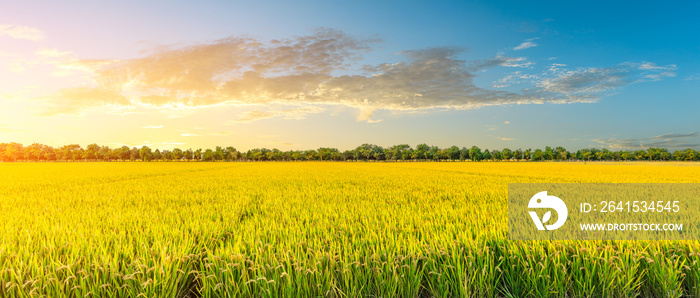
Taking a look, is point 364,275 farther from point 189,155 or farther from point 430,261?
point 189,155

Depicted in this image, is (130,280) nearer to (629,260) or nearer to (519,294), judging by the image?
(519,294)

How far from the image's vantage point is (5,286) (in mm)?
3150

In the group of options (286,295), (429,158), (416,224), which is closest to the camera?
(286,295)

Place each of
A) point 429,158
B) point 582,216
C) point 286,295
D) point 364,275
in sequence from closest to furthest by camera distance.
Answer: point 286,295 → point 364,275 → point 582,216 → point 429,158

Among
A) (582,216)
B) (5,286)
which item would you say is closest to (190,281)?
(5,286)

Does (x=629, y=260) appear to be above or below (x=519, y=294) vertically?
above

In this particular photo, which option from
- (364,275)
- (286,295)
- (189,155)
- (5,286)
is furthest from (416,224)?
(189,155)

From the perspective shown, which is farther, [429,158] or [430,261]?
[429,158]

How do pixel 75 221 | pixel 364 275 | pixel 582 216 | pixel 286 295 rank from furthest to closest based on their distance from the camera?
pixel 582 216, pixel 75 221, pixel 364 275, pixel 286 295

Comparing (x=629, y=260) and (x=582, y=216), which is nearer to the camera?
(x=629, y=260)

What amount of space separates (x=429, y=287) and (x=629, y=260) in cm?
252

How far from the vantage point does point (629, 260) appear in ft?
12.3

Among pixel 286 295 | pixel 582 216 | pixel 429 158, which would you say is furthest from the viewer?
pixel 429 158

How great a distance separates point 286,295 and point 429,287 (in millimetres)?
1582
